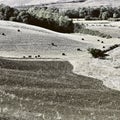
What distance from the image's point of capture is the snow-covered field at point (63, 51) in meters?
47.8

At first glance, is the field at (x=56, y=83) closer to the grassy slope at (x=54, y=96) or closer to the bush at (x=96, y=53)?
the grassy slope at (x=54, y=96)

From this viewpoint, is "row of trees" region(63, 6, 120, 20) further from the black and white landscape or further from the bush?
the bush

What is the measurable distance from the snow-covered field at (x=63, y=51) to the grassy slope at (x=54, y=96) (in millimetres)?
3566

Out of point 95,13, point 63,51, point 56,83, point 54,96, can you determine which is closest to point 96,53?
point 63,51

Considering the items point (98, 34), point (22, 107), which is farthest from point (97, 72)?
point (98, 34)

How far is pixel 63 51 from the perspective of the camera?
68000 millimetres

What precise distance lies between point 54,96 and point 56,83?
249 inches

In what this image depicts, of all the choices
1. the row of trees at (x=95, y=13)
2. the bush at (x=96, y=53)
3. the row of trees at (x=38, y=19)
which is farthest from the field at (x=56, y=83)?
the row of trees at (x=95, y=13)

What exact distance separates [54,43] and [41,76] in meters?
31.4

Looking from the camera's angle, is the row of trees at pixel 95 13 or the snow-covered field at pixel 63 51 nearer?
the snow-covered field at pixel 63 51

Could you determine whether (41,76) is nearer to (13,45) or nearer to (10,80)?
(10,80)

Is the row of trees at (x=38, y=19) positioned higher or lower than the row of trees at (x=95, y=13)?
higher

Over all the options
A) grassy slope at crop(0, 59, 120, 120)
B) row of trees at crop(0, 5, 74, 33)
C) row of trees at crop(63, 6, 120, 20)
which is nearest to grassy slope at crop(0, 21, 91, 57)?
grassy slope at crop(0, 59, 120, 120)

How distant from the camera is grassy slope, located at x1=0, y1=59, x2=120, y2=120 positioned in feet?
84.3
